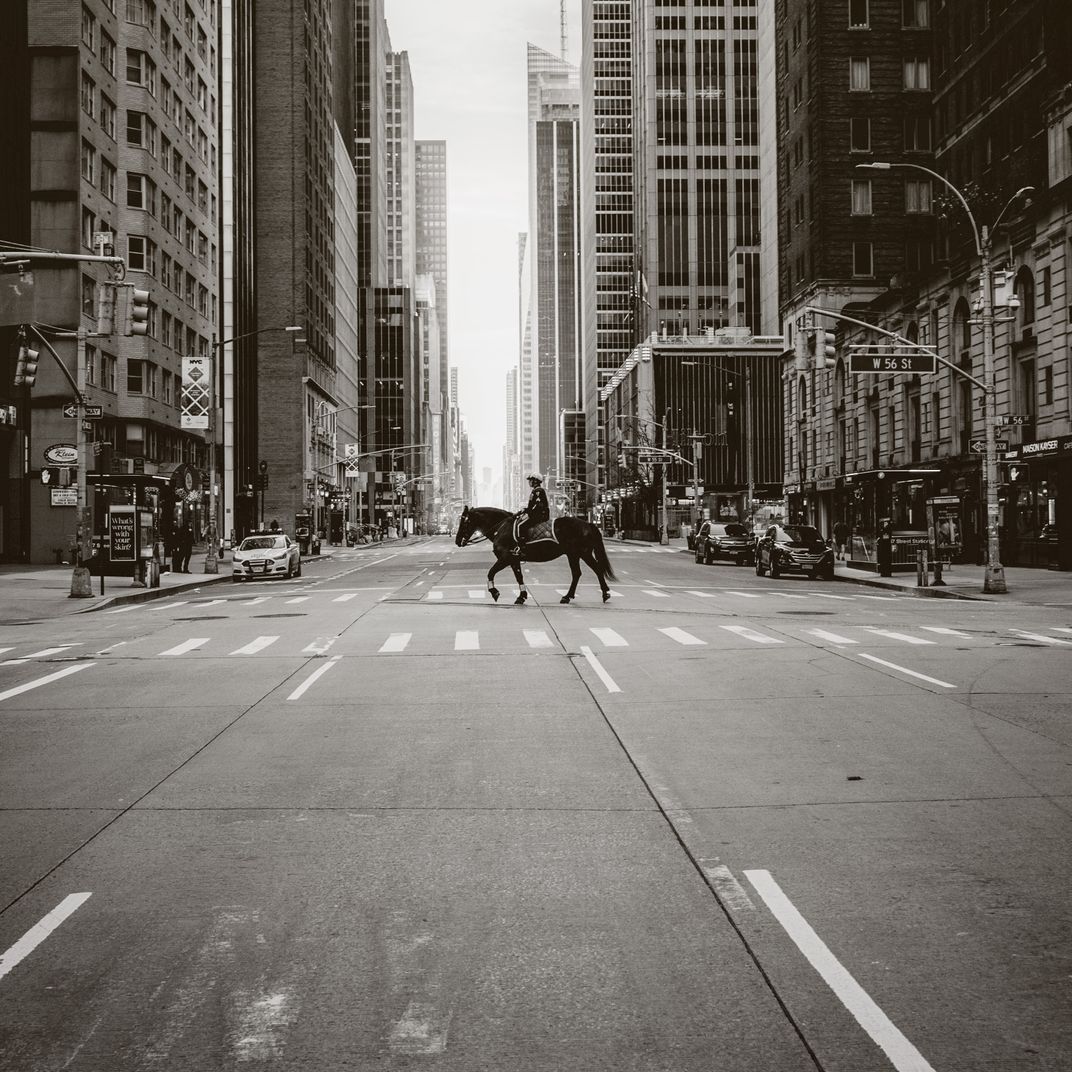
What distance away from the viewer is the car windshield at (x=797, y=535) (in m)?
43.2

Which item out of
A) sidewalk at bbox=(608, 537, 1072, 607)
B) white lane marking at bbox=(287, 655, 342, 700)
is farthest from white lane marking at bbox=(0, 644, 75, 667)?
sidewalk at bbox=(608, 537, 1072, 607)

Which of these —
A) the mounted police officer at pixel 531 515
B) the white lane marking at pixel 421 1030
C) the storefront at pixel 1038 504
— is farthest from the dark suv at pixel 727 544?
the white lane marking at pixel 421 1030

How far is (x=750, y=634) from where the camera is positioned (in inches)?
787

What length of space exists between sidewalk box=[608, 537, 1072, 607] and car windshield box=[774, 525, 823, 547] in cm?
146

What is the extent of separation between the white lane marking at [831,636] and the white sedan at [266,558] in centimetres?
2744

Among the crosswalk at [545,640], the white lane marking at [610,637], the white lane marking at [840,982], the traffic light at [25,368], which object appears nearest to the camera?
the white lane marking at [840,982]

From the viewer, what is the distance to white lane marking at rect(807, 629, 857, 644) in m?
18.7

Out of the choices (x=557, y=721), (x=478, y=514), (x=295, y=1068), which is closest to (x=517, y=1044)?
(x=295, y=1068)

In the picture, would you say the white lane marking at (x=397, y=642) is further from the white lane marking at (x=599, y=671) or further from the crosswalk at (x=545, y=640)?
the white lane marking at (x=599, y=671)

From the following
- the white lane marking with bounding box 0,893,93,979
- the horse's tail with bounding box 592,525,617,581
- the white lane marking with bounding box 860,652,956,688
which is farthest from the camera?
the horse's tail with bounding box 592,525,617,581

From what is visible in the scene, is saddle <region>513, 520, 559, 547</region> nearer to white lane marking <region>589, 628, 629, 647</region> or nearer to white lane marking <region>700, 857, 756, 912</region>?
white lane marking <region>589, 628, 629, 647</region>

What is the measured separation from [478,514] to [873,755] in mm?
17767

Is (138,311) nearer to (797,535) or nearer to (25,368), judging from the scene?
(25,368)

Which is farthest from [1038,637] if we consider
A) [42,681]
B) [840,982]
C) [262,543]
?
[262,543]
